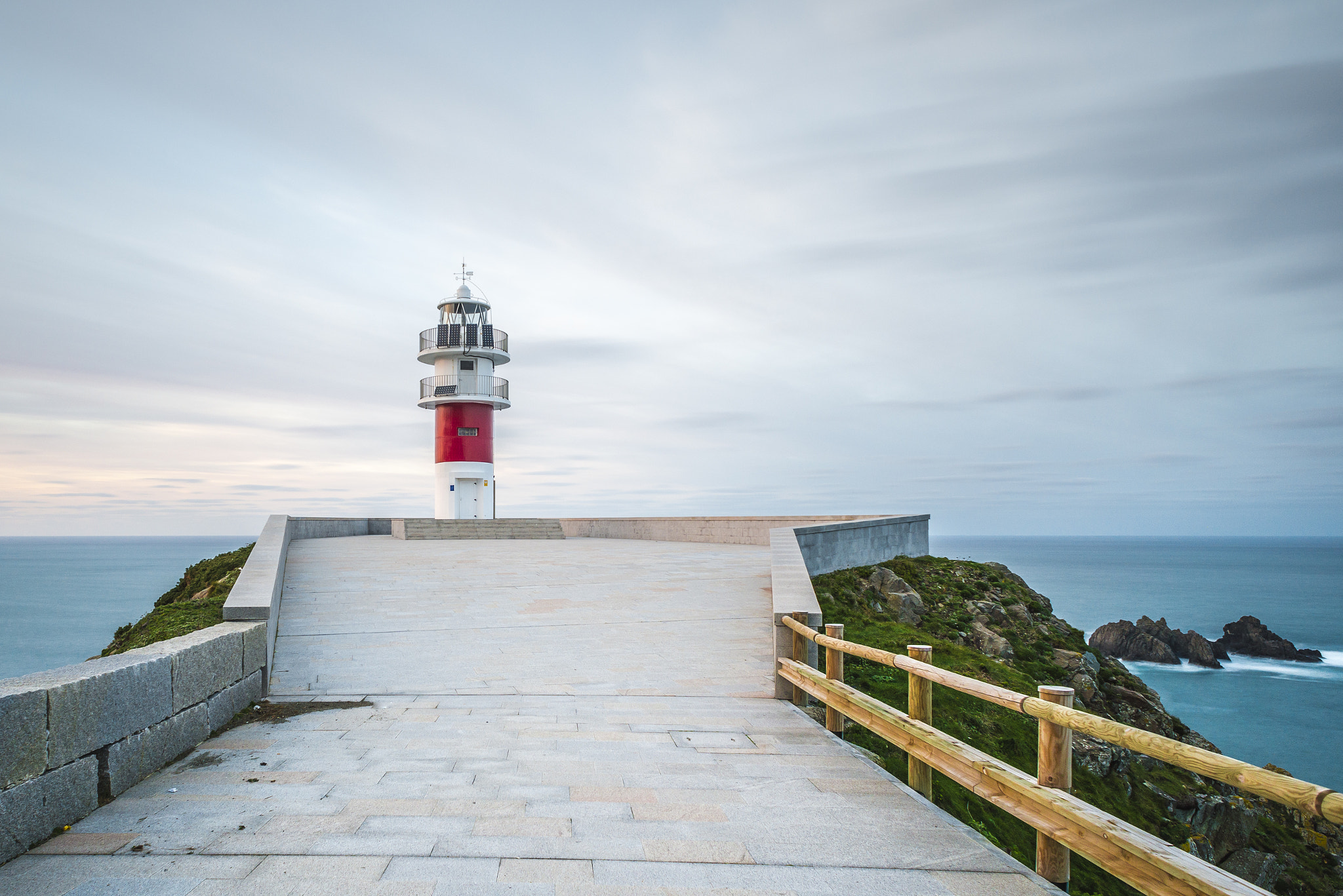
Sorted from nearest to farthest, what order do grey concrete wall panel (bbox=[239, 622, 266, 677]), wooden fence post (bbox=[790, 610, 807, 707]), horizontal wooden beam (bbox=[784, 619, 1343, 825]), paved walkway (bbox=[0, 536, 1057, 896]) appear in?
horizontal wooden beam (bbox=[784, 619, 1343, 825]) < paved walkway (bbox=[0, 536, 1057, 896]) < grey concrete wall panel (bbox=[239, 622, 266, 677]) < wooden fence post (bbox=[790, 610, 807, 707])

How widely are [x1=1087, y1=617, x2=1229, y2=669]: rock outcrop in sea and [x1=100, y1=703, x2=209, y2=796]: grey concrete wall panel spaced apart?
5008cm

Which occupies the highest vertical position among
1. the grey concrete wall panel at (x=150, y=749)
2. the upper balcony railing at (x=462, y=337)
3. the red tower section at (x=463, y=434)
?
the upper balcony railing at (x=462, y=337)

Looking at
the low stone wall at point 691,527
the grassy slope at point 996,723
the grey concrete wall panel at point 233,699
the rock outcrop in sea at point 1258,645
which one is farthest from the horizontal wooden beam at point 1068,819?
the rock outcrop in sea at point 1258,645

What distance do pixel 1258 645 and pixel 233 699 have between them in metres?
62.6

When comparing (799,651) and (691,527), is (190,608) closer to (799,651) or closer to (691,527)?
(799,651)

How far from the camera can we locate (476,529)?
76.5 ft

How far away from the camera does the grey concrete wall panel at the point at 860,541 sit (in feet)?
44.7

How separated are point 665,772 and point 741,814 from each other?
33.2 inches

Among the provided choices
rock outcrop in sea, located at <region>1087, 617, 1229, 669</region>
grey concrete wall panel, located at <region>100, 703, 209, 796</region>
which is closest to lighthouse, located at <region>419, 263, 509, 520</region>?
grey concrete wall panel, located at <region>100, 703, 209, 796</region>

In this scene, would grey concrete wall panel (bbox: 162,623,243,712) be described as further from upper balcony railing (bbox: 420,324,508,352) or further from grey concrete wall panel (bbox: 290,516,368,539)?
upper balcony railing (bbox: 420,324,508,352)

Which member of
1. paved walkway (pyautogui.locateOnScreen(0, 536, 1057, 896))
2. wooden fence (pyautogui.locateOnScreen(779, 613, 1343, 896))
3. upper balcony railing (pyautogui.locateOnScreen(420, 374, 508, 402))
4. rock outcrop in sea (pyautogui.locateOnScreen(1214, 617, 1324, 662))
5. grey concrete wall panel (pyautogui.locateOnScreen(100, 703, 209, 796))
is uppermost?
upper balcony railing (pyautogui.locateOnScreen(420, 374, 508, 402))

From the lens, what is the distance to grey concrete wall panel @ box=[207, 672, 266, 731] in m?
5.95

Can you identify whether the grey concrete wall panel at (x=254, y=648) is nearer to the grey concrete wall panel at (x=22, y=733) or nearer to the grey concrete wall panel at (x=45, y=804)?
the grey concrete wall panel at (x=45, y=804)

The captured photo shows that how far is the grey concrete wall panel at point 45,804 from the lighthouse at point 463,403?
901 inches
